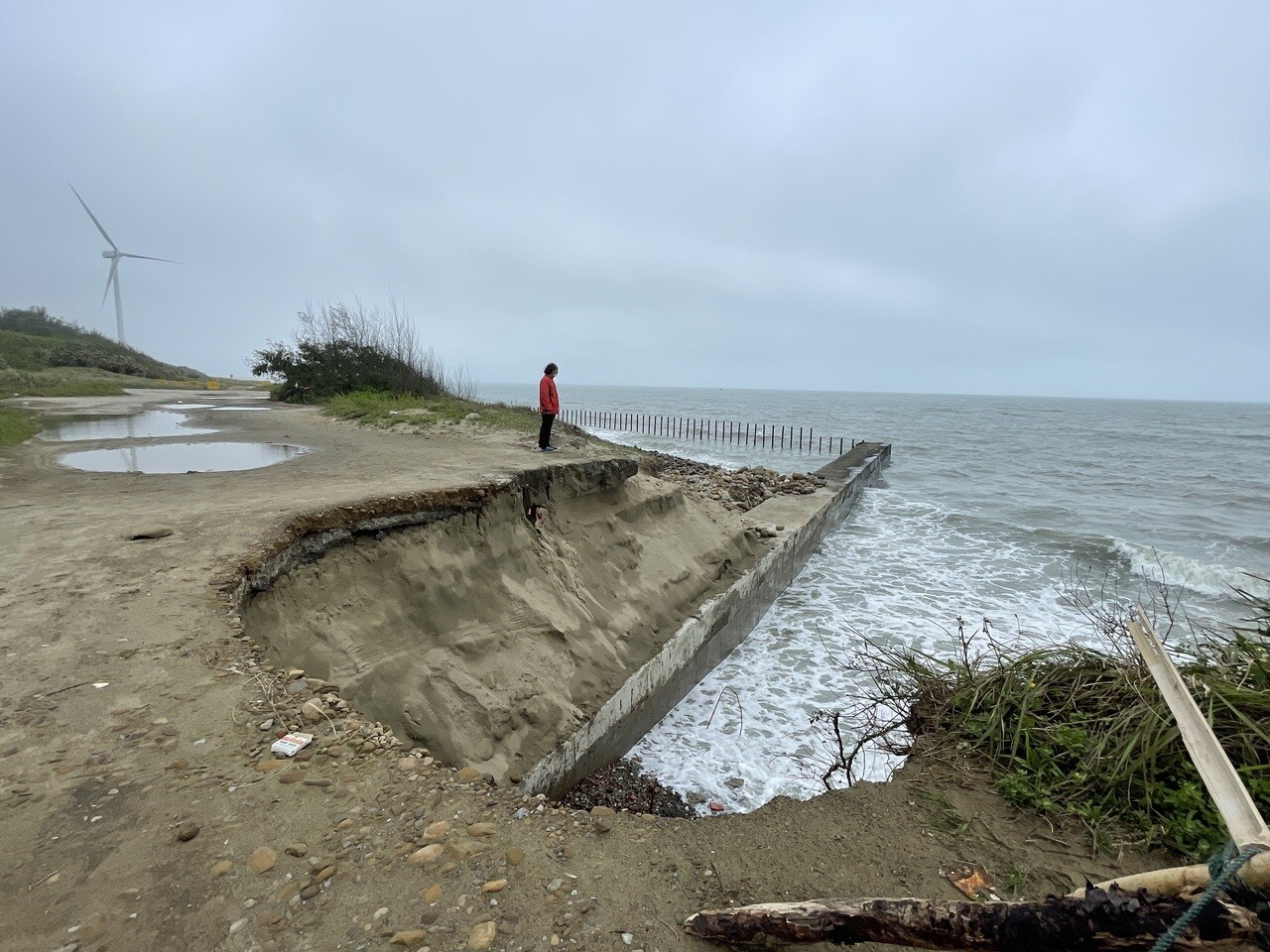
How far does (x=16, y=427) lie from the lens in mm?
12148

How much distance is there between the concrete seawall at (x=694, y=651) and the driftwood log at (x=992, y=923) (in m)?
3.40

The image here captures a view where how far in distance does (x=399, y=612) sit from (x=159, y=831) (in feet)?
11.0

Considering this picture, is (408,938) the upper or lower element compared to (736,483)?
upper

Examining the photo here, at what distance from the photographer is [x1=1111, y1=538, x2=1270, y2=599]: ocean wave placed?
11.3 m

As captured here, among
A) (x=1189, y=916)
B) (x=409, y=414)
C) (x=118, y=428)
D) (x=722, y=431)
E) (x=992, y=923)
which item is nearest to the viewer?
(x=1189, y=916)

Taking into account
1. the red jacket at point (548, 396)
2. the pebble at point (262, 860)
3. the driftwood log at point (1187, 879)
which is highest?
the red jacket at point (548, 396)

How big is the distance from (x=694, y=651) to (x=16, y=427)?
48.0ft

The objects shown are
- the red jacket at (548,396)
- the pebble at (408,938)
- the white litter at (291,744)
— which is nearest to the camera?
the pebble at (408,938)

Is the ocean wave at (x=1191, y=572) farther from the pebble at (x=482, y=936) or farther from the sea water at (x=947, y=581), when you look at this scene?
the pebble at (x=482, y=936)

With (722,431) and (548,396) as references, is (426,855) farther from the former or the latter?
(722,431)

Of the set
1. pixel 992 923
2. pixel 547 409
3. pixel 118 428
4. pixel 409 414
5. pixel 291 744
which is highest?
pixel 547 409

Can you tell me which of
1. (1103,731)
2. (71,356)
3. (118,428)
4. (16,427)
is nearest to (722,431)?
(118,428)

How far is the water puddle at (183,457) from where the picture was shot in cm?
845

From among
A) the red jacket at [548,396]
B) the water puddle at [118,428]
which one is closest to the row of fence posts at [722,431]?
the water puddle at [118,428]
